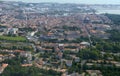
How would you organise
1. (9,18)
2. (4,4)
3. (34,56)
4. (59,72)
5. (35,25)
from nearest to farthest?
(59,72), (34,56), (35,25), (9,18), (4,4)

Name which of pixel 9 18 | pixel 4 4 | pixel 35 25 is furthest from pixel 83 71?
pixel 4 4

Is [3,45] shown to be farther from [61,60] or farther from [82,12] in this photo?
[82,12]

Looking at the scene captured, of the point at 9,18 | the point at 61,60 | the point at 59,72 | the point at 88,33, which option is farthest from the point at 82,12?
the point at 59,72

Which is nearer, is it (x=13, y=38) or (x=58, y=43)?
(x=58, y=43)

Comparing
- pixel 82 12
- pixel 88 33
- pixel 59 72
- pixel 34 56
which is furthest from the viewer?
pixel 82 12

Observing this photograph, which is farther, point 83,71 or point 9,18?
point 9,18

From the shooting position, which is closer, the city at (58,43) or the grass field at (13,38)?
the city at (58,43)

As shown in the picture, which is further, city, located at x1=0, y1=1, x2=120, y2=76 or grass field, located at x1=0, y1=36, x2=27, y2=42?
grass field, located at x1=0, y1=36, x2=27, y2=42

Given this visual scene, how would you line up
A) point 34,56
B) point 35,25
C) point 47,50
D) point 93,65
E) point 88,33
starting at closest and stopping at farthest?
point 93,65 → point 34,56 → point 47,50 → point 88,33 → point 35,25

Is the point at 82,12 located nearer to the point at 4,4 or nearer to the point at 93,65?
the point at 4,4
